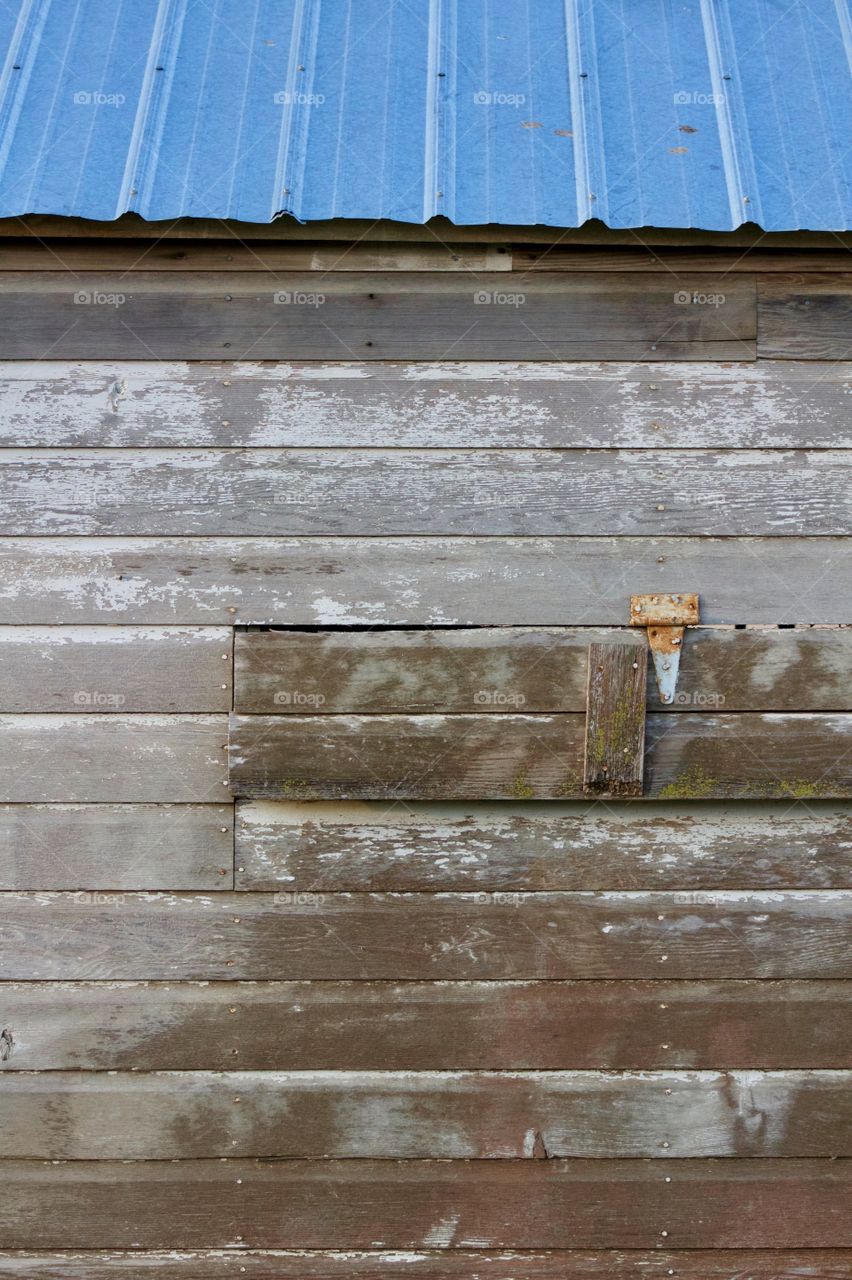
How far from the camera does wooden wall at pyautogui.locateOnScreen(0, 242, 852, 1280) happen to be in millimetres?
2303

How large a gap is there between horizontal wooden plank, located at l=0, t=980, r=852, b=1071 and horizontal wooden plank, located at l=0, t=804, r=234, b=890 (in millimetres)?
276

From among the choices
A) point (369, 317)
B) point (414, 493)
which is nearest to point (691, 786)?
point (414, 493)

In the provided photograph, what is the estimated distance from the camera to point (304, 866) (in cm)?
233

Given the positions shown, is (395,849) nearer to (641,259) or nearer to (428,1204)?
(428,1204)

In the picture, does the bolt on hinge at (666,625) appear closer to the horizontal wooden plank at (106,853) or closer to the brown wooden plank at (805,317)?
the brown wooden plank at (805,317)

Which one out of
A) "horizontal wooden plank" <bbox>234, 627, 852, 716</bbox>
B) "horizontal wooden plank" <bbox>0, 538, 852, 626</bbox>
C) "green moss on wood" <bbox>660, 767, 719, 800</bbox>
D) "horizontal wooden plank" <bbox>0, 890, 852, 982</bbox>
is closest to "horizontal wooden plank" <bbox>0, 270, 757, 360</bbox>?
"horizontal wooden plank" <bbox>0, 538, 852, 626</bbox>

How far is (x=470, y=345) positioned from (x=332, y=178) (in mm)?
561

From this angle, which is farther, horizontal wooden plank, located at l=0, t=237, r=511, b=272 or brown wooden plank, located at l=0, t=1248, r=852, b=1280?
horizontal wooden plank, located at l=0, t=237, r=511, b=272

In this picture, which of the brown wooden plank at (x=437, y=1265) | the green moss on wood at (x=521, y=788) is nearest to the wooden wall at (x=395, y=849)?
the brown wooden plank at (x=437, y=1265)

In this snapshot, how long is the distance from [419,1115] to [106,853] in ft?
3.57

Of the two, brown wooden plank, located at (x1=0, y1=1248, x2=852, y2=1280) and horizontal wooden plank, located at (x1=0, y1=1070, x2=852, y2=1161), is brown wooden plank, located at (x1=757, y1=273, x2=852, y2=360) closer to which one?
horizontal wooden plank, located at (x1=0, y1=1070, x2=852, y2=1161)

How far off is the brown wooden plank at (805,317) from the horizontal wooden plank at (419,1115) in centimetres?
198

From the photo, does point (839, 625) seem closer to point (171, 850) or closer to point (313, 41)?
point (171, 850)

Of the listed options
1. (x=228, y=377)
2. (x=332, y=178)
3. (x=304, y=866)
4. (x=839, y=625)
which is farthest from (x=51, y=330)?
(x=839, y=625)
